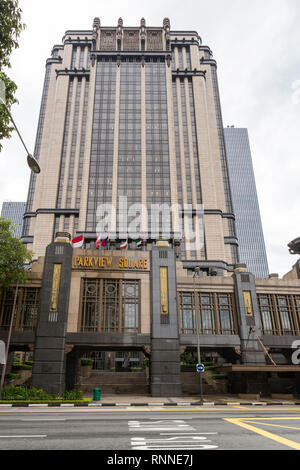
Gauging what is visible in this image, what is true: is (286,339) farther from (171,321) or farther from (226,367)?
(171,321)

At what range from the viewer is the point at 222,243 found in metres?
72.8

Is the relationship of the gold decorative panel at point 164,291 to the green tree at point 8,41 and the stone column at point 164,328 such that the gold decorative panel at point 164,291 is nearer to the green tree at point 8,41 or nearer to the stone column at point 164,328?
the stone column at point 164,328

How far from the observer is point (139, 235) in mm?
68375

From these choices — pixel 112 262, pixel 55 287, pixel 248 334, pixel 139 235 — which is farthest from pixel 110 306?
pixel 139 235

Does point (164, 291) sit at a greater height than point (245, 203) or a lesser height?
lesser

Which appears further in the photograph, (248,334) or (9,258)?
(248,334)

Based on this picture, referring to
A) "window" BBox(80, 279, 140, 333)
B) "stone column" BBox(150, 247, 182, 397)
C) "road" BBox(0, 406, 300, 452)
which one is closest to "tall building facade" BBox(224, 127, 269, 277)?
"stone column" BBox(150, 247, 182, 397)

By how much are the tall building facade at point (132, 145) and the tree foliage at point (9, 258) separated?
39826 mm

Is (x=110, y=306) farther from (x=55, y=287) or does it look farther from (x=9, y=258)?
(x=9, y=258)

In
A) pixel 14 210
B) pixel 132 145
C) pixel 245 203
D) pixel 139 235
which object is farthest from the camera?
pixel 14 210

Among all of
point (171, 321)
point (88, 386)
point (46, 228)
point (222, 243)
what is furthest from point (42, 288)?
point (222, 243)

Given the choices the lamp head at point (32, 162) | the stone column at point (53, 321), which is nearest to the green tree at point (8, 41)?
the lamp head at point (32, 162)

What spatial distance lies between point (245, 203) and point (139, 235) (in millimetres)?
105536

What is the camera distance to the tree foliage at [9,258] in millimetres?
27156
